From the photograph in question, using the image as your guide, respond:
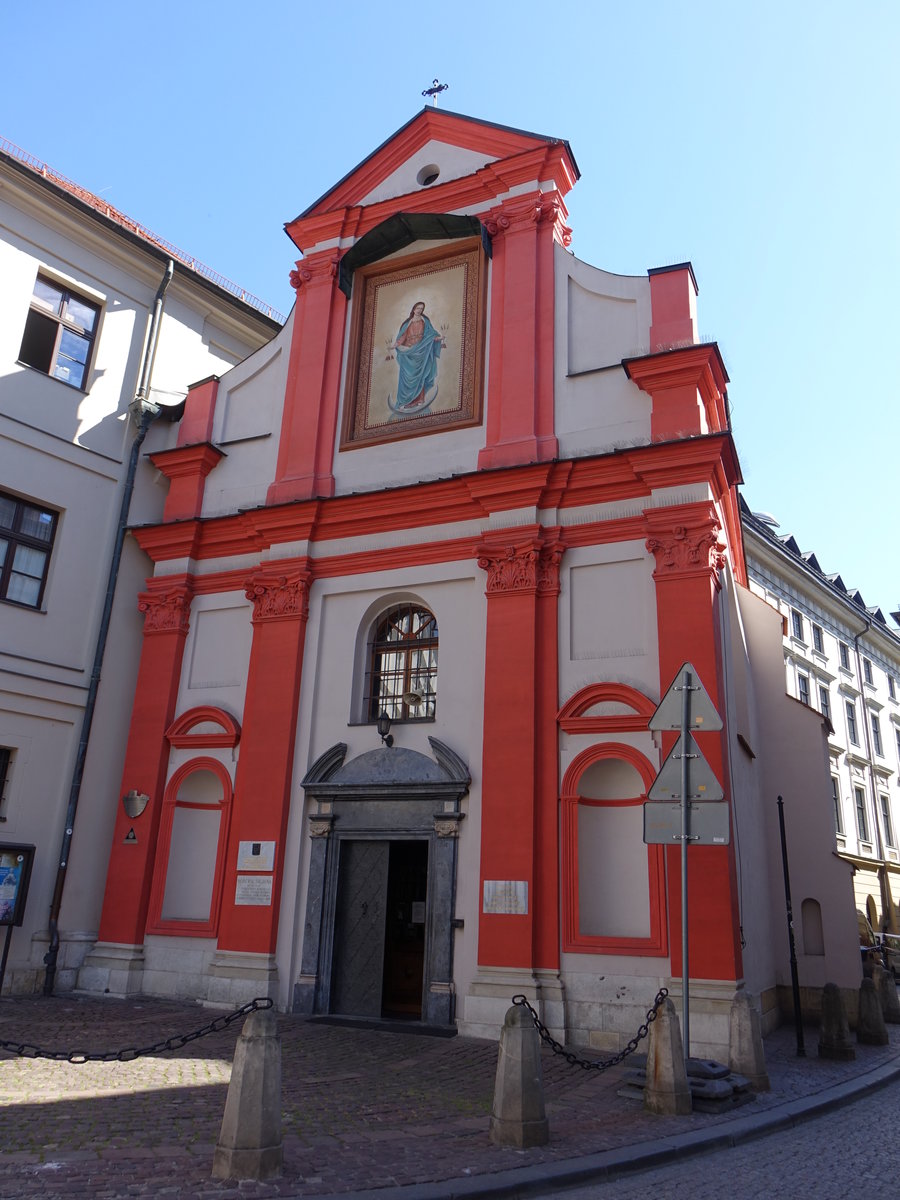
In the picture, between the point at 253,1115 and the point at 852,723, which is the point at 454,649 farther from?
the point at 852,723

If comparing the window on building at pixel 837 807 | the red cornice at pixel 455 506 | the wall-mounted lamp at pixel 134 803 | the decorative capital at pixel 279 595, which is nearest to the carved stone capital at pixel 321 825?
the wall-mounted lamp at pixel 134 803

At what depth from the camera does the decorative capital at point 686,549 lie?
39.6 ft

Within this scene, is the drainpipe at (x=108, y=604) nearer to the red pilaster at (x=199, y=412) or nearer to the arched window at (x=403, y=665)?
the red pilaster at (x=199, y=412)

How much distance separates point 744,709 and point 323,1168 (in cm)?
1061

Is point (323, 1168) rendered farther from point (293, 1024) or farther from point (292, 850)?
point (292, 850)

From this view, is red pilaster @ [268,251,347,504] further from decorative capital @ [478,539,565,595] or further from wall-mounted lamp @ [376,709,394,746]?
wall-mounted lamp @ [376,709,394,746]

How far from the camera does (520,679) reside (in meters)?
12.5

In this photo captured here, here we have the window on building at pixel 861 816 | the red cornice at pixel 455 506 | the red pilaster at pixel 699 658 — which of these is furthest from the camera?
the window on building at pixel 861 816

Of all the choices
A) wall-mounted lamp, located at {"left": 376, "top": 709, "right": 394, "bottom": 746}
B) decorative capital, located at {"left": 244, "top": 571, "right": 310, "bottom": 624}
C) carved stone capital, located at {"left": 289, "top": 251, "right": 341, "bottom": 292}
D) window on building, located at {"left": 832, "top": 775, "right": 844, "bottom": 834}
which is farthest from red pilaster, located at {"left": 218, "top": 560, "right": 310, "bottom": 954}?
window on building, located at {"left": 832, "top": 775, "right": 844, "bottom": 834}

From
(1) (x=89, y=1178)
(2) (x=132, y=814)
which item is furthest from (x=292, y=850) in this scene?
(1) (x=89, y=1178)

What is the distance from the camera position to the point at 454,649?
13297 mm

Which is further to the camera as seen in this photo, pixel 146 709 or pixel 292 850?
pixel 146 709

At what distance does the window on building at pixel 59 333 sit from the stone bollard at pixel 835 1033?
48.1 ft

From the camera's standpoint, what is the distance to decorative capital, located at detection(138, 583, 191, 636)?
15453mm
